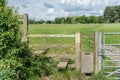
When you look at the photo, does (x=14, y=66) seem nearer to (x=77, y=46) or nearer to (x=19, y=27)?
(x=19, y=27)

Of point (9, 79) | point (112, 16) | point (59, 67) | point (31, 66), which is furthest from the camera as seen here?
point (112, 16)

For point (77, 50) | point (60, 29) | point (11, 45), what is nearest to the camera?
point (11, 45)

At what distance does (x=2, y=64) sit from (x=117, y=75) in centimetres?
504

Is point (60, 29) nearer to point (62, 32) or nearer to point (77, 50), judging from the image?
point (62, 32)

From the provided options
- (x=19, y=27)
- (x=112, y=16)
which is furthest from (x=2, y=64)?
(x=112, y=16)

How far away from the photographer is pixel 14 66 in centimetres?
1077

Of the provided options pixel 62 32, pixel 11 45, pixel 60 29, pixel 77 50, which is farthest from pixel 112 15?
pixel 11 45

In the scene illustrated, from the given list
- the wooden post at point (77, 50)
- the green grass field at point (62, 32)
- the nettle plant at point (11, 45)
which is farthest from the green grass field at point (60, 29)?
the nettle plant at point (11, 45)

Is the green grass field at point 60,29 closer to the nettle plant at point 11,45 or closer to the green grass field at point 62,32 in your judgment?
the green grass field at point 62,32

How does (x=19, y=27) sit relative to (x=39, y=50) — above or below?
above

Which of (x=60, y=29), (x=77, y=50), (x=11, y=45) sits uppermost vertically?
(x=11, y=45)

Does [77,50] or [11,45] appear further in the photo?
[77,50]

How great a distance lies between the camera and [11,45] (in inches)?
434

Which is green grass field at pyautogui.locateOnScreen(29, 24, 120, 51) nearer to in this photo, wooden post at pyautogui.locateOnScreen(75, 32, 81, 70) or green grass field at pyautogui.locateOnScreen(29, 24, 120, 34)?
green grass field at pyautogui.locateOnScreen(29, 24, 120, 34)
